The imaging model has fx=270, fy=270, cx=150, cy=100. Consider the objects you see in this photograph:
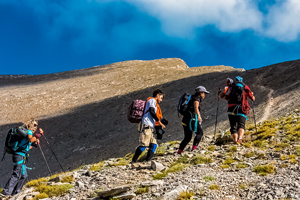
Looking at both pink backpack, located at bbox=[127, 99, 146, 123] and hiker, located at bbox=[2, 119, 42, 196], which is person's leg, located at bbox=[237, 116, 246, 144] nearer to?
pink backpack, located at bbox=[127, 99, 146, 123]

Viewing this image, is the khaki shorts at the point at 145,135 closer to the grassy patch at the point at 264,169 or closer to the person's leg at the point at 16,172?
the grassy patch at the point at 264,169

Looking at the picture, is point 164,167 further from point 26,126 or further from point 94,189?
point 26,126

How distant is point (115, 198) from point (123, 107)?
100 ft

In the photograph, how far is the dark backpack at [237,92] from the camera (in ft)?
35.5


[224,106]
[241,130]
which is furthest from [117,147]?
[241,130]

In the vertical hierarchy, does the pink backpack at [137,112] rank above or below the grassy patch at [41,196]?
above

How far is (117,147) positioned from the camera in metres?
24.5

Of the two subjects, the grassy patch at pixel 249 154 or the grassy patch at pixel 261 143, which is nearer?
the grassy patch at pixel 249 154

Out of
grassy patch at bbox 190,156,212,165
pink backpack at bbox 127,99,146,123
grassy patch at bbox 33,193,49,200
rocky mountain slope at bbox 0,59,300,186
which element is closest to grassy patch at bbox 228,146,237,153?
grassy patch at bbox 190,156,212,165

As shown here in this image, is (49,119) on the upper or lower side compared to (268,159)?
upper

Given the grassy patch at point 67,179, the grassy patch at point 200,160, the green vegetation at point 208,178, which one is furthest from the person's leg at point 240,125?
the grassy patch at point 67,179

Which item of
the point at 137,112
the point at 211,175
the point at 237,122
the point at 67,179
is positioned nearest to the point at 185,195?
the point at 211,175

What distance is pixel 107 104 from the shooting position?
3984 centimetres

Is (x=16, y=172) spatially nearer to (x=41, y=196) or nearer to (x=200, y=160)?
(x=41, y=196)
